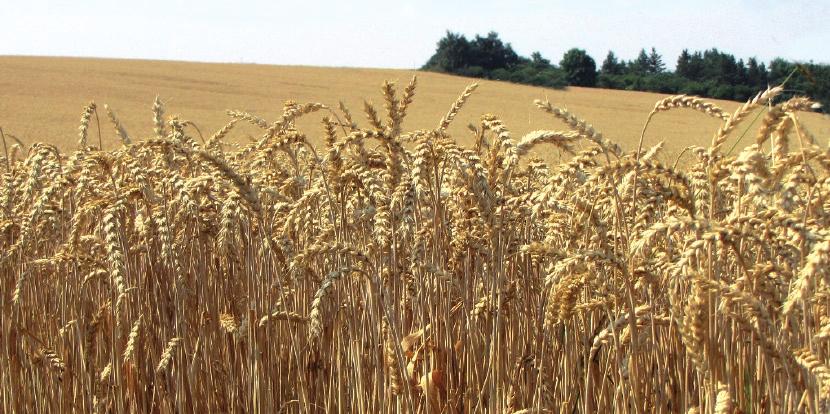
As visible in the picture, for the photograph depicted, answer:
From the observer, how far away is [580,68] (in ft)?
204

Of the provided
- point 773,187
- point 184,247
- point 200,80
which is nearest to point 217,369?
point 184,247

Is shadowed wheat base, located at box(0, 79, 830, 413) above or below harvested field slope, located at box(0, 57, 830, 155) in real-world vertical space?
above

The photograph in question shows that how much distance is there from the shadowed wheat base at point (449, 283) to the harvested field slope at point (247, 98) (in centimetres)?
2001

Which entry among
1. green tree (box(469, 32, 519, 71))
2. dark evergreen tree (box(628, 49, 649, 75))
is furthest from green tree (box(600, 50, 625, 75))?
green tree (box(469, 32, 519, 71))

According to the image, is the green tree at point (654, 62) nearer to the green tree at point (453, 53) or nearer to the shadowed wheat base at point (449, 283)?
the green tree at point (453, 53)

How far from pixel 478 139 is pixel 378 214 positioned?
453 mm

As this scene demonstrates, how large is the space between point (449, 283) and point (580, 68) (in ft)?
202

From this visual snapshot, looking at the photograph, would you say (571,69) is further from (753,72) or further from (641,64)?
(641,64)

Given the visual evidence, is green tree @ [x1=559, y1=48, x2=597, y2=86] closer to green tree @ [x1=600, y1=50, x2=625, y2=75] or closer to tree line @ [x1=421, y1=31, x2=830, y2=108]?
tree line @ [x1=421, y1=31, x2=830, y2=108]

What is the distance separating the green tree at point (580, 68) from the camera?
62.2 metres

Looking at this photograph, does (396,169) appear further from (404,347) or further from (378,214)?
(404,347)

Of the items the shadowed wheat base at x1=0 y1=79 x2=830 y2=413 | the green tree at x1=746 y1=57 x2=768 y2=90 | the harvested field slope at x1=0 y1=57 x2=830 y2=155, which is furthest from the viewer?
the green tree at x1=746 y1=57 x2=768 y2=90

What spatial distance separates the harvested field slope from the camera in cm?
2875

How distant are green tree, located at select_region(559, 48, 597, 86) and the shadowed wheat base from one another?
6073 centimetres
